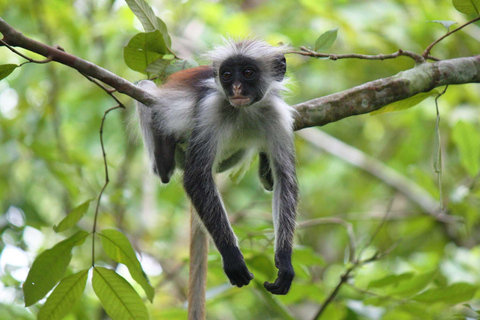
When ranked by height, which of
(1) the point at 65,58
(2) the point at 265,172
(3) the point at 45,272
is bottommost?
(3) the point at 45,272

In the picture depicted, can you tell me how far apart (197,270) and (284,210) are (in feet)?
2.49

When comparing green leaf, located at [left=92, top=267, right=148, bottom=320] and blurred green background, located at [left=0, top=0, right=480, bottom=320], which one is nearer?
green leaf, located at [left=92, top=267, right=148, bottom=320]

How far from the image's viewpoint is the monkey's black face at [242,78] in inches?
147

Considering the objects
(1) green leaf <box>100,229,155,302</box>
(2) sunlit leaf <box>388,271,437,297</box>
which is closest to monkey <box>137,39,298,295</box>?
(1) green leaf <box>100,229,155,302</box>

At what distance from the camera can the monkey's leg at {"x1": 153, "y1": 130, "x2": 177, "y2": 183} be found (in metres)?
4.33

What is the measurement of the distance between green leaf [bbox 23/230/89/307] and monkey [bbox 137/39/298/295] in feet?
3.09

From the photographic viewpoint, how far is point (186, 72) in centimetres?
437

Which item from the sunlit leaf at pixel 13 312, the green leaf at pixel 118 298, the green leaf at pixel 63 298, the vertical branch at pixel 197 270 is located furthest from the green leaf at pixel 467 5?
the sunlit leaf at pixel 13 312

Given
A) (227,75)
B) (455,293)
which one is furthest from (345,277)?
(227,75)

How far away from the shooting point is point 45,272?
289 centimetres

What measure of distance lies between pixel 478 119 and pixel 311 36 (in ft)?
8.85

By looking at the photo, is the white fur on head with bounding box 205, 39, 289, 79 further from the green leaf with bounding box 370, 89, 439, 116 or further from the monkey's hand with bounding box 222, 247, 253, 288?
the monkey's hand with bounding box 222, 247, 253, 288

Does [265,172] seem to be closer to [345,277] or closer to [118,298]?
[345,277]

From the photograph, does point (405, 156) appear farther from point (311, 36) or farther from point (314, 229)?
point (311, 36)
